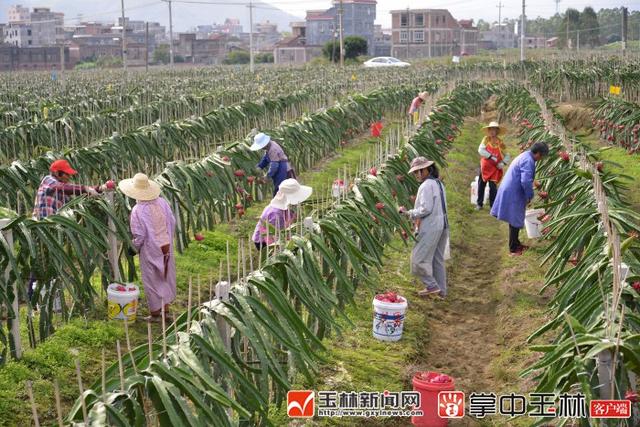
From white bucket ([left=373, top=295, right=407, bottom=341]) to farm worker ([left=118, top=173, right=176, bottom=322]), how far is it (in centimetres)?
166

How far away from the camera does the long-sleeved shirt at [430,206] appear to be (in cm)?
685

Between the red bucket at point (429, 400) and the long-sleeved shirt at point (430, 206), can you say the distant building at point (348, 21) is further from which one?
the red bucket at point (429, 400)

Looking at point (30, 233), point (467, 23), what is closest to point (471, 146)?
point (30, 233)

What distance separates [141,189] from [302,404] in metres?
2.33

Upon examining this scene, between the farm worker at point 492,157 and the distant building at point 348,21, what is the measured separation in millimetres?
79181

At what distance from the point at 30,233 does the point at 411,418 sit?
2754mm

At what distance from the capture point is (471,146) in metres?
16.5

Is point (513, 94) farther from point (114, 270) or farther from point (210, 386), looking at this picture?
point (210, 386)

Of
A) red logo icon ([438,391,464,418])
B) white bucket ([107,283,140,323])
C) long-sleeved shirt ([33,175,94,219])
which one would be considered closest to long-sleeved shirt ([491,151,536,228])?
red logo icon ([438,391,464,418])

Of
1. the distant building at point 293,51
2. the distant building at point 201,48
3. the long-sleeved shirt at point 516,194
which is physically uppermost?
the distant building at point 201,48

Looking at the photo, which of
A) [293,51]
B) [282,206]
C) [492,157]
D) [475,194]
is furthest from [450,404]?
[293,51]

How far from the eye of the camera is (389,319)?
6.11 meters

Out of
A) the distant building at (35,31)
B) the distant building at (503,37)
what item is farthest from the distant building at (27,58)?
the distant building at (503,37)

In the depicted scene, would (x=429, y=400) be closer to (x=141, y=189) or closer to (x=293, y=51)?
(x=141, y=189)
